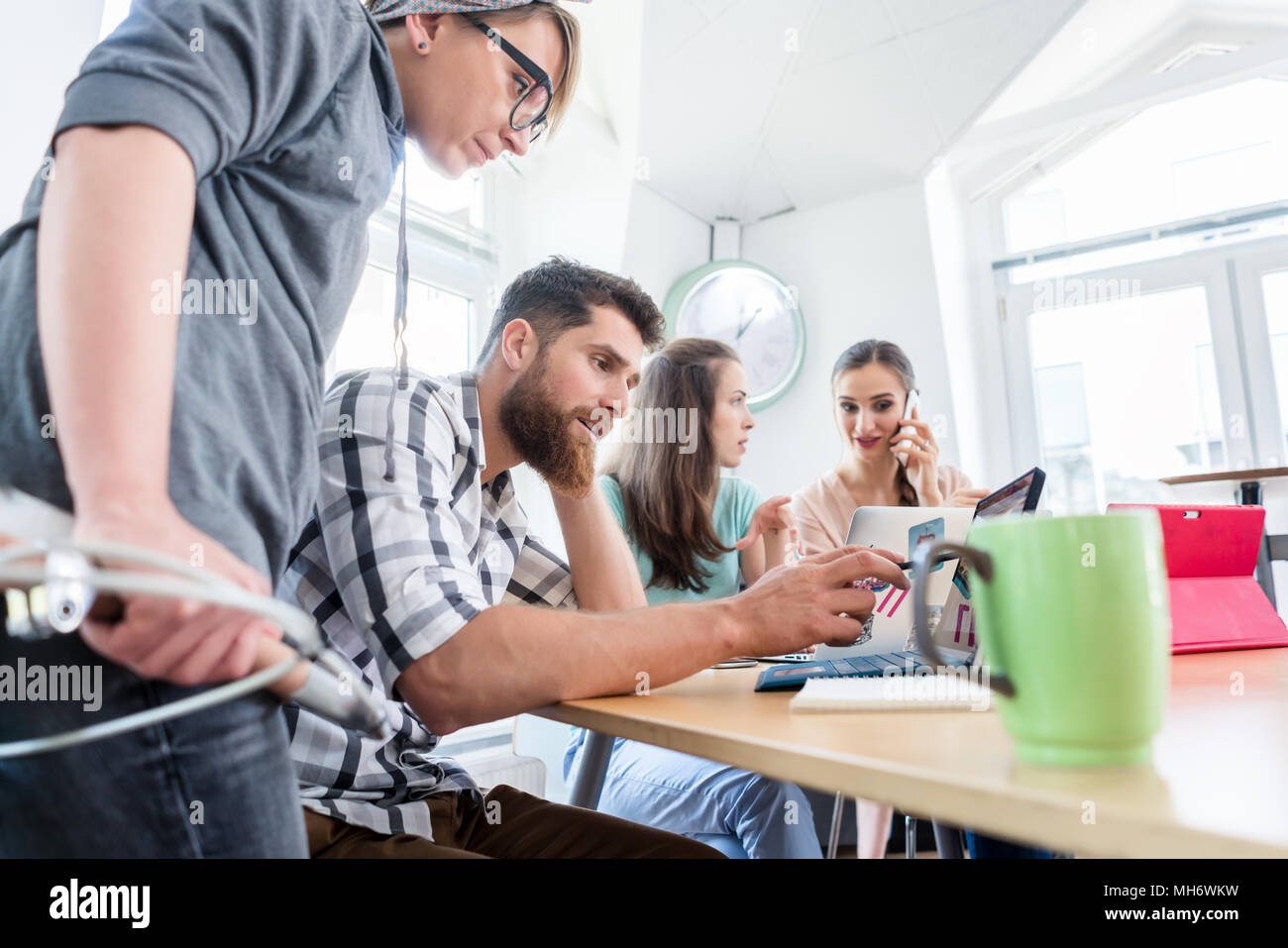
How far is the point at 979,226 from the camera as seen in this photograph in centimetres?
392

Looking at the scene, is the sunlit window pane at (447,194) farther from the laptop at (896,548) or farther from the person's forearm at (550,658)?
the person's forearm at (550,658)

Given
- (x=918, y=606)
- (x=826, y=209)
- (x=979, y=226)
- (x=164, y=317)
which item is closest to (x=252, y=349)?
(x=164, y=317)

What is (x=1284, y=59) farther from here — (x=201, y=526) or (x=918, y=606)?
(x=201, y=526)

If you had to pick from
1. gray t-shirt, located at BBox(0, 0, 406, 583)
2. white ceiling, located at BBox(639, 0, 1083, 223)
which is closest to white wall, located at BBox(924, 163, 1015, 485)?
white ceiling, located at BBox(639, 0, 1083, 223)

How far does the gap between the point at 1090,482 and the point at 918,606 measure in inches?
142

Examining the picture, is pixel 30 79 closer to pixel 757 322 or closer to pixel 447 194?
pixel 447 194

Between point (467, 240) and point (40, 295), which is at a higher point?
point (467, 240)

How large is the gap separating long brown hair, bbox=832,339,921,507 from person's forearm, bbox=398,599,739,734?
184 centimetres

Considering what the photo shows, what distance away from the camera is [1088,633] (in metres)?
0.42

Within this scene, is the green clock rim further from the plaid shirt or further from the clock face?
the plaid shirt

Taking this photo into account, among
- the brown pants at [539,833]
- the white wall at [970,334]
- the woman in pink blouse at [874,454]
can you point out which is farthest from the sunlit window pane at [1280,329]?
the brown pants at [539,833]

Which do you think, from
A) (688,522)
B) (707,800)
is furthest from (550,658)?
(688,522)

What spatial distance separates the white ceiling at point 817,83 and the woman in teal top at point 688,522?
1092mm

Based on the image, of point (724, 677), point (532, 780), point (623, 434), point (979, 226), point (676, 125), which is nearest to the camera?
point (724, 677)
